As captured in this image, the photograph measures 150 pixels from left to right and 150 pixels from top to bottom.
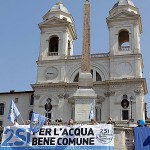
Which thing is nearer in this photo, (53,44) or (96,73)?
(96,73)

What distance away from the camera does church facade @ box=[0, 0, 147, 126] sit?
5912 centimetres

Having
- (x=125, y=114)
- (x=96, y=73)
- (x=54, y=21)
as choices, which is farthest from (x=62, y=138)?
(x=54, y=21)

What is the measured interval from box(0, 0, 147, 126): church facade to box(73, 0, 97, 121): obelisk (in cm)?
2073

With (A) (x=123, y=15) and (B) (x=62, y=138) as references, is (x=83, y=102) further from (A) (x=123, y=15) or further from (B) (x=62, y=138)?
(A) (x=123, y=15)

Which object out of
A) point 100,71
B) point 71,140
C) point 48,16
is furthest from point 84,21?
point 48,16

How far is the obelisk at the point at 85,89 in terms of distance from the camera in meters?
33.0

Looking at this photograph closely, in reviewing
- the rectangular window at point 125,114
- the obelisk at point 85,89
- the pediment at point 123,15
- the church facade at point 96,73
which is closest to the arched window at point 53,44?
the church facade at point 96,73

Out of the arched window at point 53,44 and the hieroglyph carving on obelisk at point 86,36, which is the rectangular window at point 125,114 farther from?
the hieroglyph carving on obelisk at point 86,36

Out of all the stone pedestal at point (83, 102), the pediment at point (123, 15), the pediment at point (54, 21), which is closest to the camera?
the stone pedestal at point (83, 102)

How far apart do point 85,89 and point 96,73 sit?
95.1ft

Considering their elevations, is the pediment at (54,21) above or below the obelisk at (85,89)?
above

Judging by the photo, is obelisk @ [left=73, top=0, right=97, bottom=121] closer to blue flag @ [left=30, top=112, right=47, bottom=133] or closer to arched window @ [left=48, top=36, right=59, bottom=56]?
blue flag @ [left=30, top=112, right=47, bottom=133]

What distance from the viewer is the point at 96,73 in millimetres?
63469

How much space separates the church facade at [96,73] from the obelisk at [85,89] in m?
20.7
